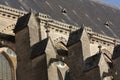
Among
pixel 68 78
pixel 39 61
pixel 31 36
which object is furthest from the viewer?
pixel 68 78

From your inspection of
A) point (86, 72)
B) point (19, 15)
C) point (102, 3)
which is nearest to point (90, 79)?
point (86, 72)

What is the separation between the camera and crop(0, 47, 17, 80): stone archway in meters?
29.9

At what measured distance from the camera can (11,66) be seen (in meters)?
30.5

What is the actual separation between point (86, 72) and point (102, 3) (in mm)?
18547

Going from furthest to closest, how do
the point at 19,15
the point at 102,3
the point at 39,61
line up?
the point at 102,3, the point at 19,15, the point at 39,61

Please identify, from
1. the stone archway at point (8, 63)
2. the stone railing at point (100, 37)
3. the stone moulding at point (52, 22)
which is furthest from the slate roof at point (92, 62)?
the stone railing at point (100, 37)

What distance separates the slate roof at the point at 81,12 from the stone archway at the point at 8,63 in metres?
3.72

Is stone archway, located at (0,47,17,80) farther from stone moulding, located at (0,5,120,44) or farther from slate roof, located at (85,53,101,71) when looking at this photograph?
slate roof, located at (85,53,101,71)

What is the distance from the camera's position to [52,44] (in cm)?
2656

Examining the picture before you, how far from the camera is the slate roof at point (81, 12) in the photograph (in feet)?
117

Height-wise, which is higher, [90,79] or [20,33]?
[20,33]

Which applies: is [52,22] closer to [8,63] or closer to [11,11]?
[11,11]

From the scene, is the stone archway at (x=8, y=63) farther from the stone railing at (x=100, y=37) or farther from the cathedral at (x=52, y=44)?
the stone railing at (x=100, y=37)

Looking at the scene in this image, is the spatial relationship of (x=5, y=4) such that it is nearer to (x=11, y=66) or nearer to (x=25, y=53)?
(x=11, y=66)
